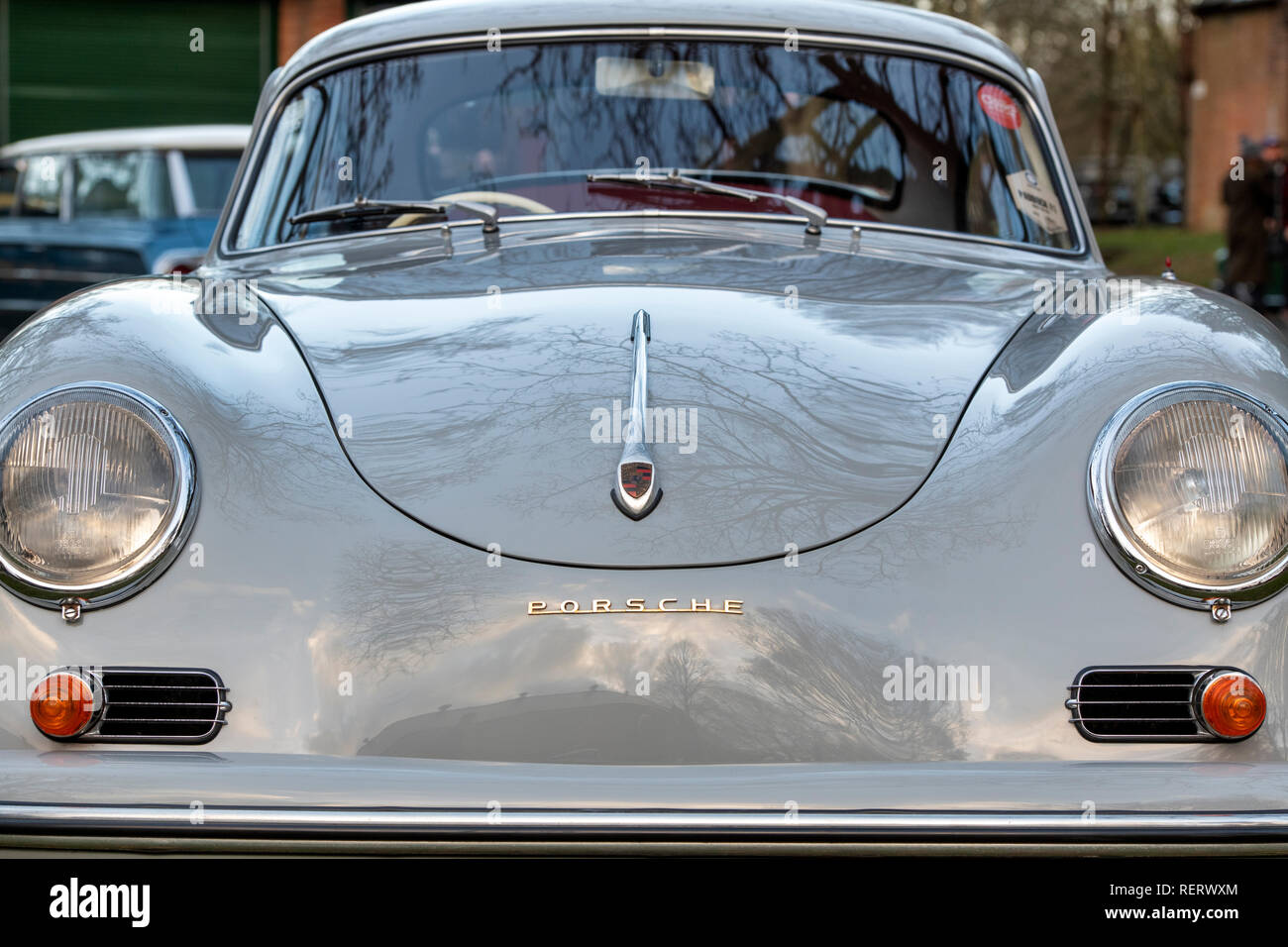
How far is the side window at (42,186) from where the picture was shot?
10445 millimetres

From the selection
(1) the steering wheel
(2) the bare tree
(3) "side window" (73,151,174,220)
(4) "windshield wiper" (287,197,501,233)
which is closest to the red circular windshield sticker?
(1) the steering wheel

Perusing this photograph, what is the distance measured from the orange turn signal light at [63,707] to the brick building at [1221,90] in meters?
33.4

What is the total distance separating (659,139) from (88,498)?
1.67 m

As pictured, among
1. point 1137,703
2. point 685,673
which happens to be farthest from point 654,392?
point 1137,703

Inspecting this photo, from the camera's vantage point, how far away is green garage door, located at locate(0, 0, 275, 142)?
1966 cm

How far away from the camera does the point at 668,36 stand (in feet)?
10.9

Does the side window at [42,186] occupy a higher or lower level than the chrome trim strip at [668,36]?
higher

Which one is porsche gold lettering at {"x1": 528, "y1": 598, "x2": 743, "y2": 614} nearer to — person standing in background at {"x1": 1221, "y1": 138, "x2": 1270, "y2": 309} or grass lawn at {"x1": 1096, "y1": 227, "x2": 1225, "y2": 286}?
person standing in background at {"x1": 1221, "y1": 138, "x2": 1270, "y2": 309}

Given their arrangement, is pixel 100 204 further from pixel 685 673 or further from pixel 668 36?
pixel 685 673

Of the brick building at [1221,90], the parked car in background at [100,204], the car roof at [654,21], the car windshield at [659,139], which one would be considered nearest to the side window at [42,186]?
the parked car in background at [100,204]

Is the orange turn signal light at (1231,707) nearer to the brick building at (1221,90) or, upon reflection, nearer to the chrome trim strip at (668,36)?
the chrome trim strip at (668,36)

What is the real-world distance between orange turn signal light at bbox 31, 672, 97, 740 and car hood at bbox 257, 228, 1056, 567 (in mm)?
453

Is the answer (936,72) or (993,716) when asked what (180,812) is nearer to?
(993,716)
